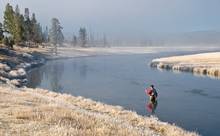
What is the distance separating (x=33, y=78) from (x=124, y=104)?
2951 centimetres

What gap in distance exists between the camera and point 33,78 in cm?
6744

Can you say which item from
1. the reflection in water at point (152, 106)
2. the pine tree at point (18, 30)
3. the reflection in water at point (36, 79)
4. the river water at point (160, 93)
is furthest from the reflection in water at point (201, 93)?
the pine tree at point (18, 30)

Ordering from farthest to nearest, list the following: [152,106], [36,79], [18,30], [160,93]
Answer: [18,30]
[36,79]
[160,93]
[152,106]

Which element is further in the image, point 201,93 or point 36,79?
point 36,79

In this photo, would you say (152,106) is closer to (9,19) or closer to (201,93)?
(201,93)

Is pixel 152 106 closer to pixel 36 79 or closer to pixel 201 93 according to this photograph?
pixel 201 93

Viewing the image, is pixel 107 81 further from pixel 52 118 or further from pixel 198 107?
pixel 52 118

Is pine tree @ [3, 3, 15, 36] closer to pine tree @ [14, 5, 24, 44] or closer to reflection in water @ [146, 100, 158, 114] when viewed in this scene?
pine tree @ [14, 5, 24, 44]

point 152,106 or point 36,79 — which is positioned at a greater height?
point 152,106

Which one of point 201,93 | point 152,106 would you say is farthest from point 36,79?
point 152,106

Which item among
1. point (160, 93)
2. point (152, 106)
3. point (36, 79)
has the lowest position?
point (36, 79)

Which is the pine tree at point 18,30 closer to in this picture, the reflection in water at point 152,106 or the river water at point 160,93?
the river water at point 160,93

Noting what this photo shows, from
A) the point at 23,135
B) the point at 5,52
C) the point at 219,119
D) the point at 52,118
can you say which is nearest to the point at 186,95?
the point at 219,119

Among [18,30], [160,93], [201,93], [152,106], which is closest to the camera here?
[152,106]
